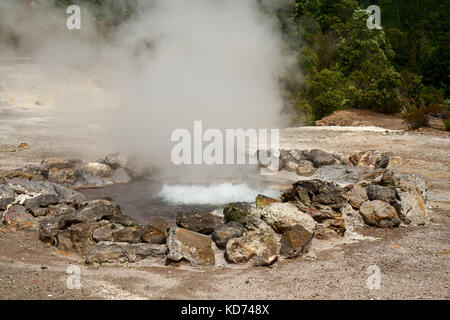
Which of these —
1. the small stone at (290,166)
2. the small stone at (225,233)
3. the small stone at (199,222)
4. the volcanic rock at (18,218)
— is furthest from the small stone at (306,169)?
the volcanic rock at (18,218)

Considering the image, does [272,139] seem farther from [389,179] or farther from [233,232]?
[233,232]

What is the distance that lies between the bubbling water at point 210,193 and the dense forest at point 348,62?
465 cm

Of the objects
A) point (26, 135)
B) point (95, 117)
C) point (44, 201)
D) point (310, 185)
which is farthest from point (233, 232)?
point (95, 117)

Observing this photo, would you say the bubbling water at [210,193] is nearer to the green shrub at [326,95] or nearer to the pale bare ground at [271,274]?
the pale bare ground at [271,274]

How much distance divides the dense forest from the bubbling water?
4649 mm

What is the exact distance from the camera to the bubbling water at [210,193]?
8836 mm

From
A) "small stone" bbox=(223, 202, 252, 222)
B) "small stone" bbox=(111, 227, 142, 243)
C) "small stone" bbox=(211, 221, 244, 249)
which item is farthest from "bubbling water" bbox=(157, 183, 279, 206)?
"small stone" bbox=(111, 227, 142, 243)

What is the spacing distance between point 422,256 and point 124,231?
11.7 ft

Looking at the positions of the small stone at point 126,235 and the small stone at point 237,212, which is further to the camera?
the small stone at point 237,212

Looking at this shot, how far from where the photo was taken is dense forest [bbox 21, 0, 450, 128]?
19.5m

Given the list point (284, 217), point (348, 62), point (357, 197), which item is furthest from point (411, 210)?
→ point (348, 62)

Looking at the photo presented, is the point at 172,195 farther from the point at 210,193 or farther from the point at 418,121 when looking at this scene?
the point at 418,121

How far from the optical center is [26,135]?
626 inches

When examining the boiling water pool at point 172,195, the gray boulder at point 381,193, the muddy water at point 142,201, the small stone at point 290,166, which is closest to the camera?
the gray boulder at point 381,193
